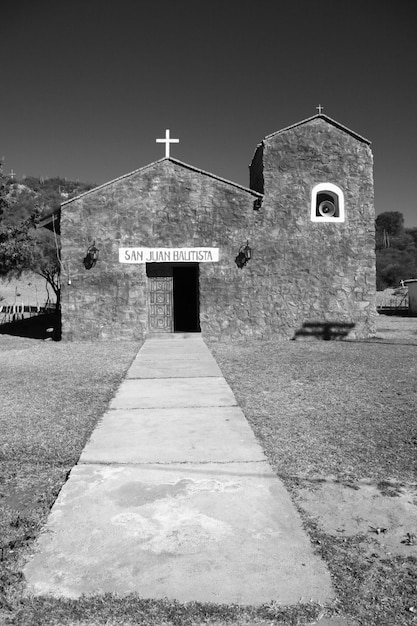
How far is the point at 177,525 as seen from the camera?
313 cm

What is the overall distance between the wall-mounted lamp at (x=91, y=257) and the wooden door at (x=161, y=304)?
1894mm

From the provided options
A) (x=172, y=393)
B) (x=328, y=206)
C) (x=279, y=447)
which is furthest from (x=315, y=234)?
(x=279, y=447)

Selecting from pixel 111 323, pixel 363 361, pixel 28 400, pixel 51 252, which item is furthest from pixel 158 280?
pixel 51 252

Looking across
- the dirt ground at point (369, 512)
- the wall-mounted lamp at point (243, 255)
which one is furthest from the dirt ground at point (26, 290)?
the dirt ground at point (369, 512)

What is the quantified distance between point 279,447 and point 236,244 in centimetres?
1129

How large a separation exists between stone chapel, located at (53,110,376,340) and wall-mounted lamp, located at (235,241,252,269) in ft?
0.10

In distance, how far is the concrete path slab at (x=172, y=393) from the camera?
6477 millimetres

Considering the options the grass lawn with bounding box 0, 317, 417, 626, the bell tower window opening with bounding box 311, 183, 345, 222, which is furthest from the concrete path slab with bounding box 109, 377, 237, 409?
the bell tower window opening with bounding box 311, 183, 345, 222

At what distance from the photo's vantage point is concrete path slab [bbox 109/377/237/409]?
6.48 meters

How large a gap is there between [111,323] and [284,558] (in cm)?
1312

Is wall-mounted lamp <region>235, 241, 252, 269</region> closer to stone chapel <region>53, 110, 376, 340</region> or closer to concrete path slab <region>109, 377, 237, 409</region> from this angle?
stone chapel <region>53, 110, 376, 340</region>

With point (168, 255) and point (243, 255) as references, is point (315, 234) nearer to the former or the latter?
point (243, 255)

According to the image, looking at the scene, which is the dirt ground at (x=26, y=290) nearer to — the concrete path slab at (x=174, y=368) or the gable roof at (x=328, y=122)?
the gable roof at (x=328, y=122)

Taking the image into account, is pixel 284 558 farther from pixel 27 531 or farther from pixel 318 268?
pixel 318 268
